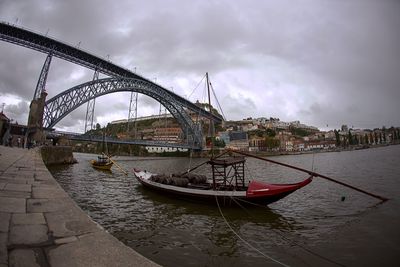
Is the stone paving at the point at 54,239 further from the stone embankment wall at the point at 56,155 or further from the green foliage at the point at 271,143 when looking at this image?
the green foliage at the point at 271,143

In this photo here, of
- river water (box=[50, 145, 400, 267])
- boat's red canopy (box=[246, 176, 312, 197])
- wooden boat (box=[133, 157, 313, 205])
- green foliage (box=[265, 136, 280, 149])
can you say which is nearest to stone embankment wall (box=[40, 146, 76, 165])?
river water (box=[50, 145, 400, 267])

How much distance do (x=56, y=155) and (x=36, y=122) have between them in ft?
34.7

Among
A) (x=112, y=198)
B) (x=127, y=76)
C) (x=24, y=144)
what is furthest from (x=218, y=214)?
(x=127, y=76)

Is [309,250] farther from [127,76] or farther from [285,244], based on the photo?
[127,76]

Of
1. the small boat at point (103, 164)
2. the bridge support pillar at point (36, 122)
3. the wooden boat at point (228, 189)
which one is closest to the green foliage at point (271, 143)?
the small boat at point (103, 164)

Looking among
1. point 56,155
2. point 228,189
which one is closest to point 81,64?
point 56,155

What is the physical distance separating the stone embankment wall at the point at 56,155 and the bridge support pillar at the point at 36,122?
7916mm

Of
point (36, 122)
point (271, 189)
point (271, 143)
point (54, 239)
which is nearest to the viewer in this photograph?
point (54, 239)

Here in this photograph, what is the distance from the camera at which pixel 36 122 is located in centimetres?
4331

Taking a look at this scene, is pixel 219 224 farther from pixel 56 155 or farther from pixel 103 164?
pixel 56 155

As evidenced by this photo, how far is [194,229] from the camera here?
32.5 ft

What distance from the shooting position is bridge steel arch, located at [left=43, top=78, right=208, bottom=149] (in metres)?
52.8

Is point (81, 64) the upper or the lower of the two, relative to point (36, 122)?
upper

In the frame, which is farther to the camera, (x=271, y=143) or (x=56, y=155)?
(x=271, y=143)
